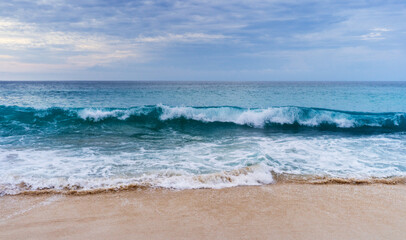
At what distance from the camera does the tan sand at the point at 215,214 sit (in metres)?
3.38

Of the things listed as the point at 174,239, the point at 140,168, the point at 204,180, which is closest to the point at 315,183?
the point at 204,180

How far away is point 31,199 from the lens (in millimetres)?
4391

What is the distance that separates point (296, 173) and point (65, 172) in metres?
5.40

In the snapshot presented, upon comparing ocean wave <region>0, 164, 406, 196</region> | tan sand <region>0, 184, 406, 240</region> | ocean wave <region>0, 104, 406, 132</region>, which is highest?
ocean wave <region>0, 104, 406, 132</region>

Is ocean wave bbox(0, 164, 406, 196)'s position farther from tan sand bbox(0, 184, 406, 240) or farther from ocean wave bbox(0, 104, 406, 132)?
ocean wave bbox(0, 104, 406, 132)

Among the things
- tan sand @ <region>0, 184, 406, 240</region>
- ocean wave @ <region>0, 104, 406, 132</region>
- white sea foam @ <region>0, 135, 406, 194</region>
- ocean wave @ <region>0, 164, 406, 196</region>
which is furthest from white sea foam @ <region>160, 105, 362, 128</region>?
tan sand @ <region>0, 184, 406, 240</region>

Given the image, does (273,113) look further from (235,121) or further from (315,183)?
(315,183)

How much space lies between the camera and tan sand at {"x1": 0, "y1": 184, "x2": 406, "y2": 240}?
3.38 metres

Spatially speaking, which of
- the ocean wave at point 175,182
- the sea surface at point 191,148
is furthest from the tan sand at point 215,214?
the sea surface at point 191,148

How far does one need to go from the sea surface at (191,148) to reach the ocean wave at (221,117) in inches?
2.2

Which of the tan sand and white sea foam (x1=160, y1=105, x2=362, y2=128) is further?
white sea foam (x1=160, y1=105, x2=362, y2=128)

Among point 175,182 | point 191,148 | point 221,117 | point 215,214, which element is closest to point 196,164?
point 175,182

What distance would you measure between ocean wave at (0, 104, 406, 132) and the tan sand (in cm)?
850

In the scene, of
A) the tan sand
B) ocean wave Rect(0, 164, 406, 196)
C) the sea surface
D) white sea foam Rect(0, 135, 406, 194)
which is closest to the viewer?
the tan sand
